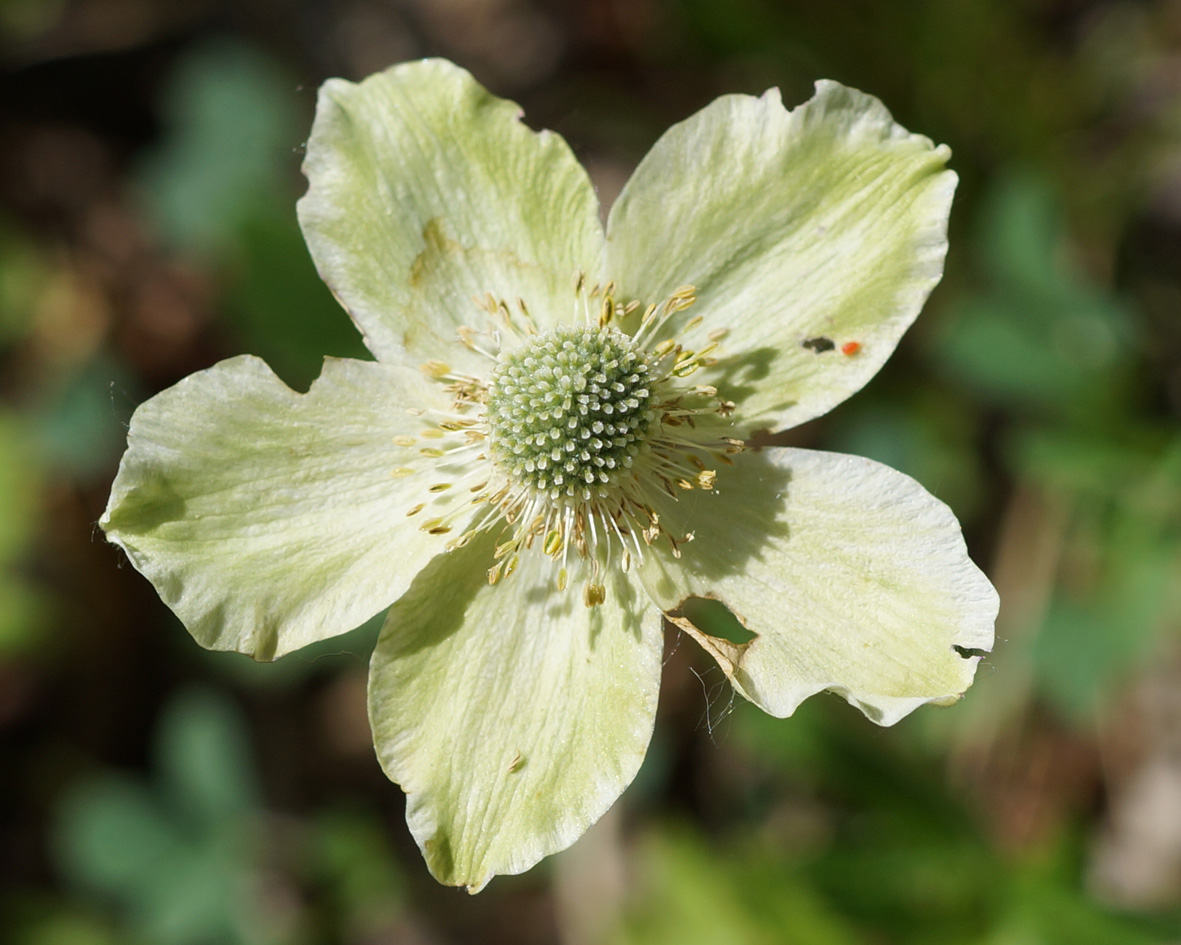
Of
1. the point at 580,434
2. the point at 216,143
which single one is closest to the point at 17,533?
the point at 216,143

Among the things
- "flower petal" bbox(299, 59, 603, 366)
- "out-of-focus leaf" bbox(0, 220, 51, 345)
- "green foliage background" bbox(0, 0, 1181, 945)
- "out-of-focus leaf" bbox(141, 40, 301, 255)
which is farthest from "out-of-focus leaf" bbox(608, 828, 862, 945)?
"out-of-focus leaf" bbox(0, 220, 51, 345)

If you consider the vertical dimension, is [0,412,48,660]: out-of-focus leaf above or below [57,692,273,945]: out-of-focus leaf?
above

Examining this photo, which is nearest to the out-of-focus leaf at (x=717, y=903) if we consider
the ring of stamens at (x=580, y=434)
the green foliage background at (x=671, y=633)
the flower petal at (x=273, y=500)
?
the green foliage background at (x=671, y=633)

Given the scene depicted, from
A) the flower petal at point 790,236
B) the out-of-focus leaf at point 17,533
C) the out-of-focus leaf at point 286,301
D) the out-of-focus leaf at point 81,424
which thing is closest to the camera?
the flower petal at point 790,236

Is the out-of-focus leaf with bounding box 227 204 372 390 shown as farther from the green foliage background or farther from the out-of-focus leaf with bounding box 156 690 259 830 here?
the out-of-focus leaf with bounding box 156 690 259 830

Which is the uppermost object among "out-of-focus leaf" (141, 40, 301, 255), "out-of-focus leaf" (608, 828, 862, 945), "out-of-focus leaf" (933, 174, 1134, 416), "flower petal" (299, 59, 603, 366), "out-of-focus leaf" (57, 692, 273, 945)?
"flower petal" (299, 59, 603, 366)

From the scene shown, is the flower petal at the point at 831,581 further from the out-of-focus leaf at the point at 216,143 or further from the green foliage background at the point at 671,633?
the out-of-focus leaf at the point at 216,143
